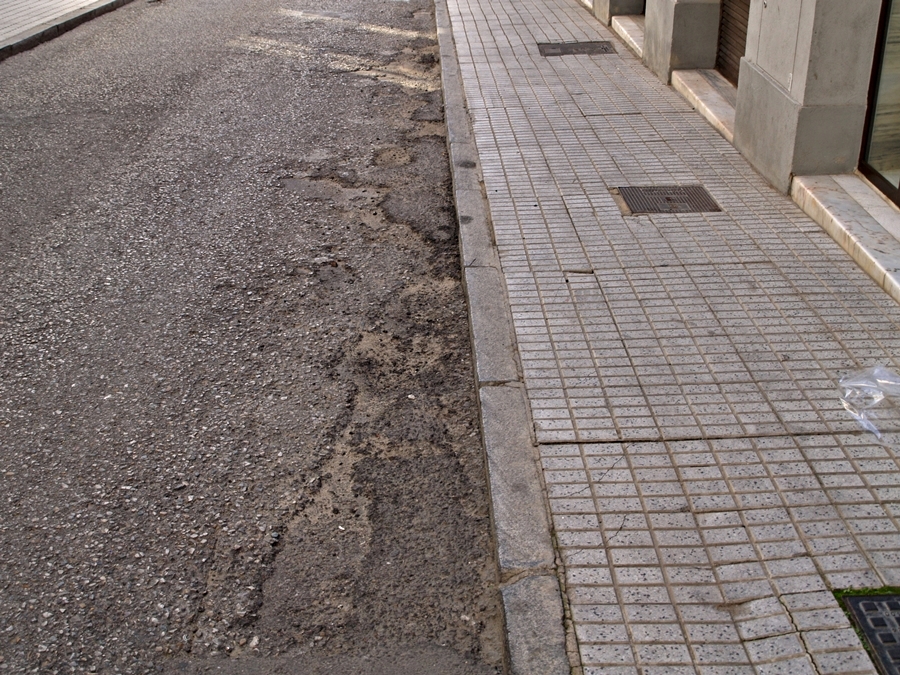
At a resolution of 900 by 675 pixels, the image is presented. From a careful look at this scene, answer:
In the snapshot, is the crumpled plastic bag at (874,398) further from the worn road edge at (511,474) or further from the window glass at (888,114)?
→ the window glass at (888,114)

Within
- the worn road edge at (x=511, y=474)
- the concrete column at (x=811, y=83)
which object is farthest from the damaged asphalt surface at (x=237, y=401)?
the concrete column at (x=811, y=83)

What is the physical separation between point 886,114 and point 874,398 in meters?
2.84

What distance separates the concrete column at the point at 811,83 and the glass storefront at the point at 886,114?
10 centimetres

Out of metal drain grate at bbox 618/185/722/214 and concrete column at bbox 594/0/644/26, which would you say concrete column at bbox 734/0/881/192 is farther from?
concrete column at bbox 594/0/644/26

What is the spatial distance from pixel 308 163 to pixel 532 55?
4.05 meters

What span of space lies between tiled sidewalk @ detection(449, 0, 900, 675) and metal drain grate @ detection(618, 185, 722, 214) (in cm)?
11

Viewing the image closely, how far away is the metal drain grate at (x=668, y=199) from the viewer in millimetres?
6312

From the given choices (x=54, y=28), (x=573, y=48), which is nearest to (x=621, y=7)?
(x=573, y=48)

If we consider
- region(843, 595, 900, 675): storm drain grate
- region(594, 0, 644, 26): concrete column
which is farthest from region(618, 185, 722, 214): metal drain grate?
region(594, 0, 644, 26): concrete column

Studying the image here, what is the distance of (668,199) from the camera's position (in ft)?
21.2

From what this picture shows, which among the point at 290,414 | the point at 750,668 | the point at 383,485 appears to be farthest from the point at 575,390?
the point at 750,668

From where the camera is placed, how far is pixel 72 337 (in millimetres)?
5137

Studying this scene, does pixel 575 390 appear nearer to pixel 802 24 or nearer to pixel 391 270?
pixel 391 270

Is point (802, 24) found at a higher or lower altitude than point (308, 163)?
higher
